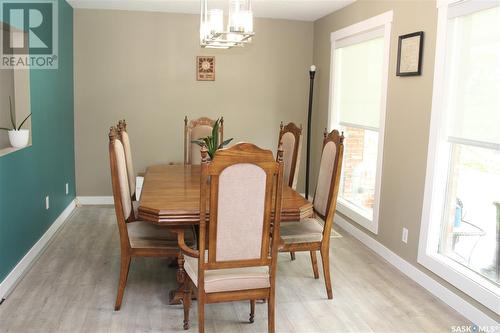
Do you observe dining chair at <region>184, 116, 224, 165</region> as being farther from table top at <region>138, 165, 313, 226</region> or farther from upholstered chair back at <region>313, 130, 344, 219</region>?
upholstered chair back at <region>313, 130, 344, 219</region>

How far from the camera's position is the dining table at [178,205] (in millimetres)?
2549

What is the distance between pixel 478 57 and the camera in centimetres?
291

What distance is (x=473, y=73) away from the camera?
295 centimetres

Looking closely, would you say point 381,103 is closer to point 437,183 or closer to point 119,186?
point 437,183

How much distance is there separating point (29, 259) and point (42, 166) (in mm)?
868

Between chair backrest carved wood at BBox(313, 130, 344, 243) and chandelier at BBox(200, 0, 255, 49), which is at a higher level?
chandelier at BBox(200, 0, 255, 49)

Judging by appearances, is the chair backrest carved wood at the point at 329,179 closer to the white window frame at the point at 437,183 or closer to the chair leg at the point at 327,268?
the chair leg at the point at 327,268

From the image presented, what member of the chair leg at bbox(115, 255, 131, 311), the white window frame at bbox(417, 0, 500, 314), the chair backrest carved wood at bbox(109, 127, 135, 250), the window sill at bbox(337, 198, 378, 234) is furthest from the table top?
the window sill at bbox(337, 198, 378, 234)

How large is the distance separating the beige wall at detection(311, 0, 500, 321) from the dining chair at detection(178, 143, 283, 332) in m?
1.50

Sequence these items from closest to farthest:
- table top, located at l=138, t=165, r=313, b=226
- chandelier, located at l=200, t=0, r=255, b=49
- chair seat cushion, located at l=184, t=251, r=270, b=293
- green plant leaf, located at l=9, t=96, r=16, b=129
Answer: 1. chair seat cushion, located at l=184, t=251, r=270, b=293
2. table top, located at l=138, t=165, r=313, b=226
3. chandelier, located at l=200, t=0, r=255, b=49
4. green plant leaf, located at l=9, t=96, r=16, b=129

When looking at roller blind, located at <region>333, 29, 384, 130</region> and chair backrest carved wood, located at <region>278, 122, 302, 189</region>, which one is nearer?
chair backrest carved wood, located at <region>278, 122, 302, 189</region>

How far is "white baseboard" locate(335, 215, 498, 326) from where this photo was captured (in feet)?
9.08

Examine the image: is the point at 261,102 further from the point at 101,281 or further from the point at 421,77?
the point at 101,281

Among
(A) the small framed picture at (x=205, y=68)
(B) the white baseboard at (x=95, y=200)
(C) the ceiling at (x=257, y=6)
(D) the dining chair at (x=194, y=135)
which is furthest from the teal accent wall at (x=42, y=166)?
(A) the small framed picture at (x=205, y=68)
